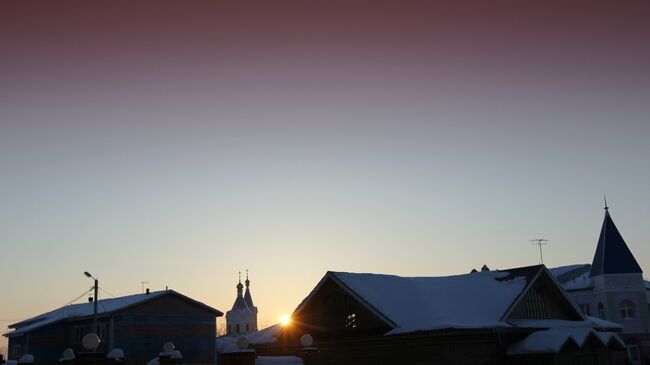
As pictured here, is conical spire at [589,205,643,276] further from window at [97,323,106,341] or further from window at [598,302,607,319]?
window at [97,323,106,341]

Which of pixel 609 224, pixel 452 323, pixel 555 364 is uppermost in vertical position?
pixel 609 224

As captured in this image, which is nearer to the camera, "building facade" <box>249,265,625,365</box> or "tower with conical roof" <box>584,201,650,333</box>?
"building facade" <box>249,265,625,365</box>

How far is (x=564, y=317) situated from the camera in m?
36.1

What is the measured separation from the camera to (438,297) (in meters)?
35.0

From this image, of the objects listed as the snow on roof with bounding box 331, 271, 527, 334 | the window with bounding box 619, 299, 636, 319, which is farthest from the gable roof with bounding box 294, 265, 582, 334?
the window with bounding box 619, 299, 636, 319

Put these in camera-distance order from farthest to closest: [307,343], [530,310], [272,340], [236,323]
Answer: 1. [236,323]
2. [272,340]
3. [530,310]
4. [307,343]

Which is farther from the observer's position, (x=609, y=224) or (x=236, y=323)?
(x=236, y=323)

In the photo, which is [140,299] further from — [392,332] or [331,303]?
[392,332]

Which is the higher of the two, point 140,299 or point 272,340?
point 140,299

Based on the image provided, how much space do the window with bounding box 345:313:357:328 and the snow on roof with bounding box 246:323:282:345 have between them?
23.1 ft

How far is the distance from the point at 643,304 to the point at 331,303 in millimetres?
37833

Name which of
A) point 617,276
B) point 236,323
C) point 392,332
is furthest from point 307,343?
point 236,323

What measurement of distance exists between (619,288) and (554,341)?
116ft

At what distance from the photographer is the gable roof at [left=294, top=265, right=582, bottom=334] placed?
3150 centimetres
